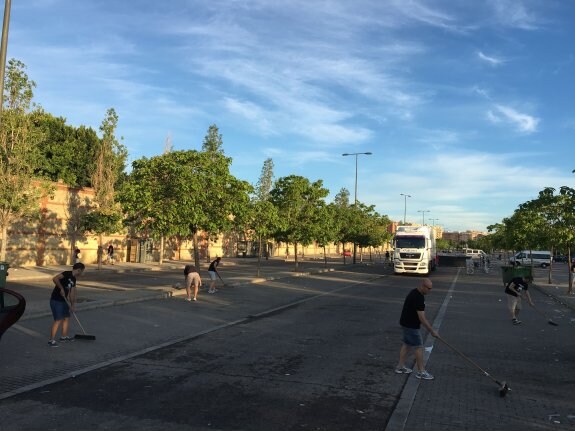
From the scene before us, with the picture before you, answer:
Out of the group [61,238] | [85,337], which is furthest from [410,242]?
[85,337]

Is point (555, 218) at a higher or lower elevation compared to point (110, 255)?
higher

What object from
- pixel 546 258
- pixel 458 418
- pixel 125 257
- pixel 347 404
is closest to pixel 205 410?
pixel 347 404

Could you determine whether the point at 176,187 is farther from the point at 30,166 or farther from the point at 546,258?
the point at 546,258

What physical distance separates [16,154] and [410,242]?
77.2 feet

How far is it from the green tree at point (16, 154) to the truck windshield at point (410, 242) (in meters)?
21.7

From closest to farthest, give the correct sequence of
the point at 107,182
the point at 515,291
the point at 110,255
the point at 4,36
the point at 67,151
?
1. the point at 4,36
2. the point at 515,291
3. the point at 107,182
4. the point at 110,255
5. the point at 67,151

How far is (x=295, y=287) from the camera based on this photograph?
73.0 feet

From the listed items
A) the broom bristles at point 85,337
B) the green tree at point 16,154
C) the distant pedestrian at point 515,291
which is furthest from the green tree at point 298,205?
the broom bristles at point 85,337

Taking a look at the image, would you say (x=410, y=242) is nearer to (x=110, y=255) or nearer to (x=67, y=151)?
(x=110, y=255)

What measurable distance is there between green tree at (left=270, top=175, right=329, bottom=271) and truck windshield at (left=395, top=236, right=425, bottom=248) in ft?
19.2

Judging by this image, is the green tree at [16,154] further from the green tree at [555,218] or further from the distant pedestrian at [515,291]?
the green tree at [555,218]

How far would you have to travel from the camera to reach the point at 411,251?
32094 mm

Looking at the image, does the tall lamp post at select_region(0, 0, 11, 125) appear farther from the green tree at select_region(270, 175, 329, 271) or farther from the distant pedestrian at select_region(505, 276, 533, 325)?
the green tree at select_region(270, 175, 329, 271)

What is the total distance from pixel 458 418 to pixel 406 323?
77.2 inches
